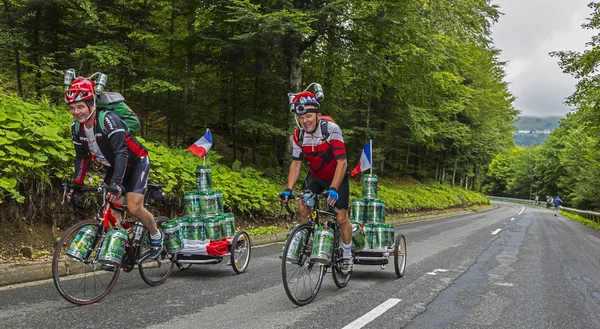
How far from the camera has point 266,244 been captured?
404 inches

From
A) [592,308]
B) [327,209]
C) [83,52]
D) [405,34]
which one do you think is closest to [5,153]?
[327,209]

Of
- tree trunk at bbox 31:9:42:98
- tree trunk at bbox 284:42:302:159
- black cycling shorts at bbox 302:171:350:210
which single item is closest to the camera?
black cycling shorts at bbox 302:171:350:210

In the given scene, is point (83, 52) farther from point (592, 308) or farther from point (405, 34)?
point (592, 308)

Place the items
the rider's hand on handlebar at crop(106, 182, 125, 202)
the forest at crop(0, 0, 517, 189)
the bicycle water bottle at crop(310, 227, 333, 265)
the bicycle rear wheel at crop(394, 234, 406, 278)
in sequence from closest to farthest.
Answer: the rider's hand on handlebar at crop(106, 182, 125, 202), the bicycle water bottle at crop(310, 227, 333, 265), the bicycle rear wheel at crop(394, 234, 406, 278), the forest at crop(0, 0, 517, 189)

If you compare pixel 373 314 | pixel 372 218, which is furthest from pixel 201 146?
pixel 373 314

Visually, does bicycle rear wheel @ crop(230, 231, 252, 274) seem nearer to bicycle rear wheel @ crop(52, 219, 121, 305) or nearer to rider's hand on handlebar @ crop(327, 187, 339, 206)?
bicycle rear wheel @ crop(52, 219, 121, 305)

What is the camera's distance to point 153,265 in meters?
5.80

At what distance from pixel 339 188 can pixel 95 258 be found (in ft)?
9.99

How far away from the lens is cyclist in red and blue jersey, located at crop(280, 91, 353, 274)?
520cm

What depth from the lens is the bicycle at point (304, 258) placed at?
484 cm

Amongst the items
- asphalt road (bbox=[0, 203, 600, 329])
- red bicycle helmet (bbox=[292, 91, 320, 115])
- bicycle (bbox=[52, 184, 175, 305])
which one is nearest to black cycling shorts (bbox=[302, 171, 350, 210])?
red bicycle helmet (bbox=[292, 91, 320, 115])

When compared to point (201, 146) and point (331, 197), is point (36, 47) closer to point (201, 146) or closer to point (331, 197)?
point (201, 146)

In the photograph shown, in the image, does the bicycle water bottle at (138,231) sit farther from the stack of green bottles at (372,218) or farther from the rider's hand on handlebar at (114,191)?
the stack of green bottles at (372,218)

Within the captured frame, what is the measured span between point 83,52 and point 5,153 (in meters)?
6.49
